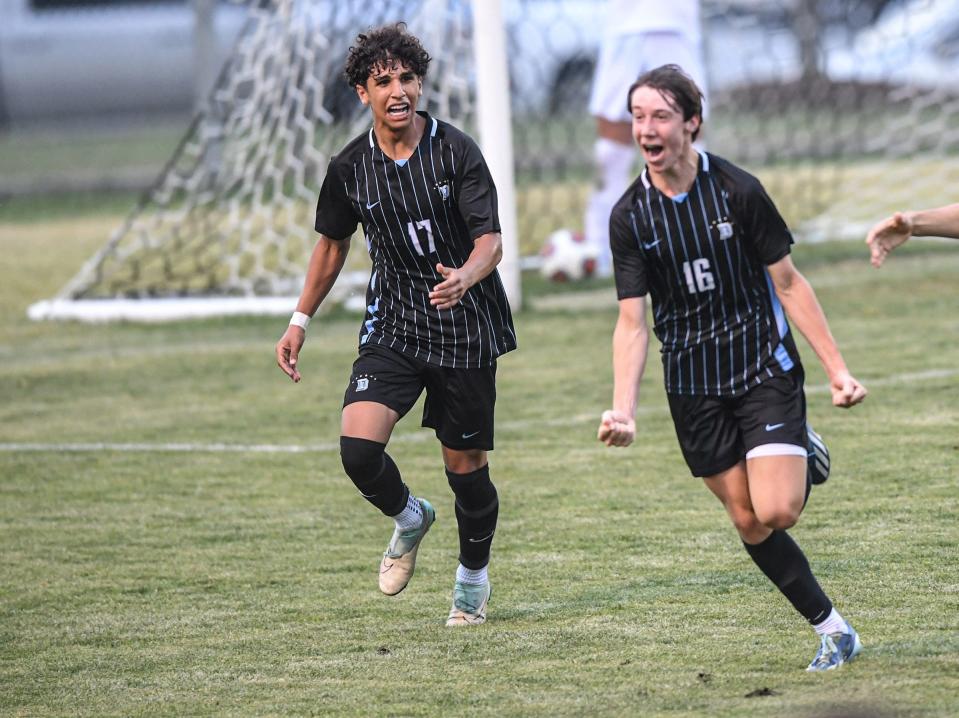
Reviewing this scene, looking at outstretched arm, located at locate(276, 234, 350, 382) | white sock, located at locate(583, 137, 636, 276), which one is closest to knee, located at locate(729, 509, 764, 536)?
outstretched arm, located at locate(276, 234, 350, 382)

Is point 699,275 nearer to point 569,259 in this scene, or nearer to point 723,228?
point 723,228

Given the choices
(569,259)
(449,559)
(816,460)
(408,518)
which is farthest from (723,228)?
(569,259)

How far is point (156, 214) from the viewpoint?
12922 mm

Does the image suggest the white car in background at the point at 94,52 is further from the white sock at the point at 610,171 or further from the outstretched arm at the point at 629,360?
the outstretched arm at the point at 629,360

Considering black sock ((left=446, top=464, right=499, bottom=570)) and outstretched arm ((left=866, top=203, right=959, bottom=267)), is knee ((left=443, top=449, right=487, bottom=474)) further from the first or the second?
outstretched arm ((left=866, top=203, right=959, bottom=267))

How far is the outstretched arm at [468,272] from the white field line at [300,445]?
2946 mm

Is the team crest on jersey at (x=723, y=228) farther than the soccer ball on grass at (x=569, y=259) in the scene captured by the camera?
No

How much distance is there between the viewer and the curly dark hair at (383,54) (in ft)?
16.1

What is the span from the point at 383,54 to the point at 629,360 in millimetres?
1306

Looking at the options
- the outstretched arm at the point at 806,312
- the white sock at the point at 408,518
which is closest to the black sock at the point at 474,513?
the white sock at the point at 408,518

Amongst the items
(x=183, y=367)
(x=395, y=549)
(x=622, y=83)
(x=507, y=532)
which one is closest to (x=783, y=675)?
(x=395, y=549)

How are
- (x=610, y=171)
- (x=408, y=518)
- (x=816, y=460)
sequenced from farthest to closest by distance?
1. (x=610, y=171)
2. (x=408, y=518)
3. (x=816, y=460)

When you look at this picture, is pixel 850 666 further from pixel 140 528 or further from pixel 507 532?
pixel 140 528

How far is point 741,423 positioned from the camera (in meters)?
4.39
